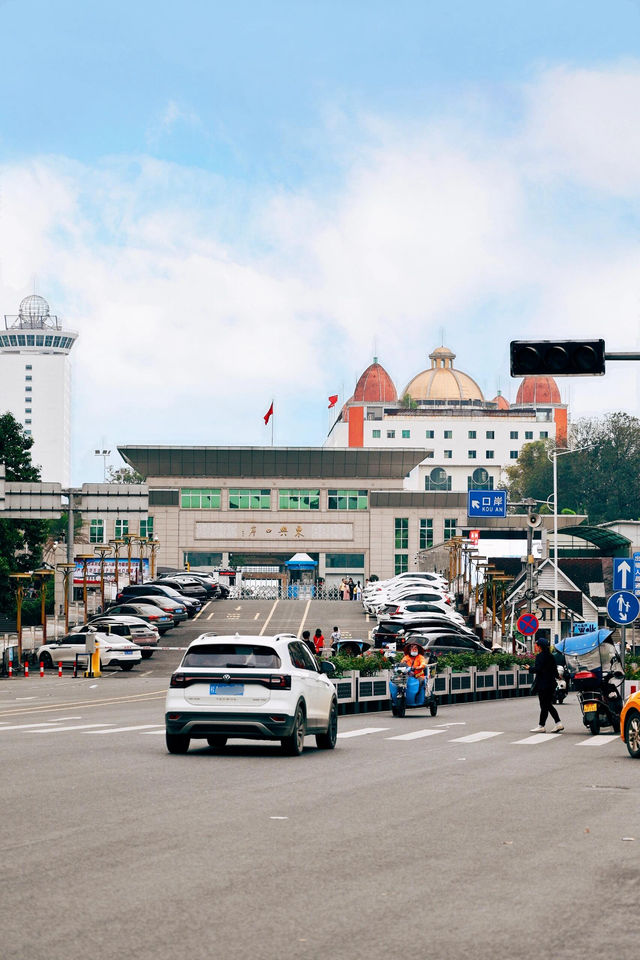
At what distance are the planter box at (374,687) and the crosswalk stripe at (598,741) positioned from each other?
8729mm

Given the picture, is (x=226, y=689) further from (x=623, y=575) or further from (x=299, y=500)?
(x=299, y=500)

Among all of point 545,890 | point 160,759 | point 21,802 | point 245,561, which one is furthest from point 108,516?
point 245,561

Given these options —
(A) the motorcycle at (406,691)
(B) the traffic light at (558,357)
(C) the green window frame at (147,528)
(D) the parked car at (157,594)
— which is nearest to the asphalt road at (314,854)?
(B) the traffic light at (558,357)

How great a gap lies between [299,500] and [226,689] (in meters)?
104

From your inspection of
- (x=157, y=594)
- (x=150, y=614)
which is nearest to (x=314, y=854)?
(x=150, y=614)

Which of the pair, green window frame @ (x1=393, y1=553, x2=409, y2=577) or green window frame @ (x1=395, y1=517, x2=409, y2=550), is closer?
green window frame @ (x1=393, y1=553, x2=409, y2=577)

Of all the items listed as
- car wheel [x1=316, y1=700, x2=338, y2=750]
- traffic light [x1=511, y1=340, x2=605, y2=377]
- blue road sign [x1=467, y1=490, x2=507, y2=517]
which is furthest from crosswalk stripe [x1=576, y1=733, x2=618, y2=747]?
blue road sign [x1=467, y1=490, x2=507, y2=517]

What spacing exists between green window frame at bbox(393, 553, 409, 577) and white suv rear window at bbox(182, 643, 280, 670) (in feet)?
341

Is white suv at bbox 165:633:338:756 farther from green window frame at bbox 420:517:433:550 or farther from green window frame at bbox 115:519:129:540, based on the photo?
green window frame at bbox 115:519:129:540

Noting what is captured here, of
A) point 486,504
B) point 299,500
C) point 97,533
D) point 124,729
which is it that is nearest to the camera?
point 124,729

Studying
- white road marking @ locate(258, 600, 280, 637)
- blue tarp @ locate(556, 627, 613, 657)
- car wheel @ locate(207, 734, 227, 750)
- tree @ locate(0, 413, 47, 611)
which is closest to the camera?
car wheel @ locate(207, 734, 227, 750)

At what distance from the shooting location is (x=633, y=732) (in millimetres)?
18609

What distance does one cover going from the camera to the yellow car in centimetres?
1852

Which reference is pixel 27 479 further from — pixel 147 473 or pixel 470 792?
pixel 470 792
